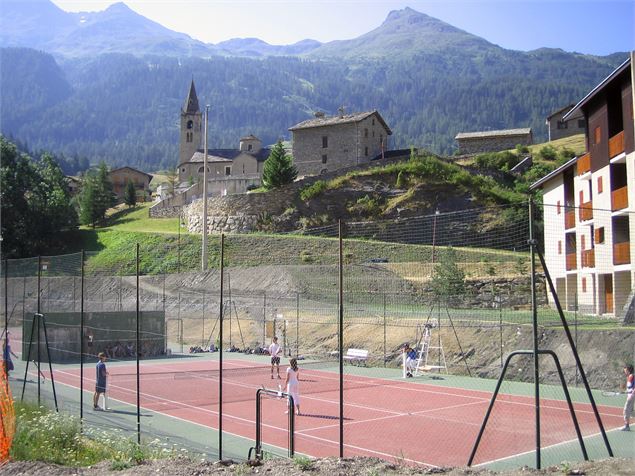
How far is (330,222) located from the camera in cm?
6084

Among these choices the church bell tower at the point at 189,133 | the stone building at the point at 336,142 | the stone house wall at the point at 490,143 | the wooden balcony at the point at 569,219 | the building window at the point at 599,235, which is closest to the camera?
the building window at the point at 599,235

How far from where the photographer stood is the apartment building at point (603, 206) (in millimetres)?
28516

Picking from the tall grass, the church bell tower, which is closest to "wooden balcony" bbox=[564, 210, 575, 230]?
the tall grass

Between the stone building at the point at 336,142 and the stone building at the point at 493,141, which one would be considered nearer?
the stone building at the point at 336,142

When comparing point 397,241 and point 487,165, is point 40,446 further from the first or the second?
point 487,165

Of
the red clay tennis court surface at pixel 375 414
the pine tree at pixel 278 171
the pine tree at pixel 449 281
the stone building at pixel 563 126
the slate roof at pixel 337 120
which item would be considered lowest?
the red clay tennis court surface at pixel 375 414

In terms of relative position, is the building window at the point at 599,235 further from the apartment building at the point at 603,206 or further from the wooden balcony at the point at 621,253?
the wooden balcony at the point at 621,253

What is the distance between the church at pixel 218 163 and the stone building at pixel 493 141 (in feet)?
97.4

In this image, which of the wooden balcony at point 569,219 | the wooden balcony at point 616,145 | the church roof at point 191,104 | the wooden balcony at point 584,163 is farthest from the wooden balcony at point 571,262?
the church roof at point 191,104

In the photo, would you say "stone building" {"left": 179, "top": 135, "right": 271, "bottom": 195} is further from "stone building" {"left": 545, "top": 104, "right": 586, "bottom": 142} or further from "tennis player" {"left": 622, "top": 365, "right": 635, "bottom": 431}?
"tennis player" {"left": 622, "top": 365, "right": 635, "bottom": 431}

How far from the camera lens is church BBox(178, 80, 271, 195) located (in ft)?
274

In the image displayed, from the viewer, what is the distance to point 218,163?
319 ft

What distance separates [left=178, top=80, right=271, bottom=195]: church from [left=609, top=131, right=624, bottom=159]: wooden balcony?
51.2 m

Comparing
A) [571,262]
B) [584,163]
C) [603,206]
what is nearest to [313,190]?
[571,262]
